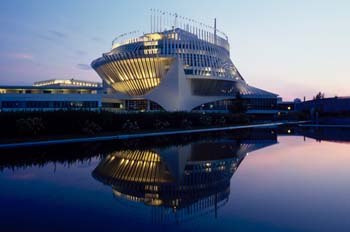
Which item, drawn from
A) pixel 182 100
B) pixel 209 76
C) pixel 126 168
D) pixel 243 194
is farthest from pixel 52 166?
pixel 209 76

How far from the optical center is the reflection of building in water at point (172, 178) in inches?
317

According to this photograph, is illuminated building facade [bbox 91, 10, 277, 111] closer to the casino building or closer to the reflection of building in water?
the casino building

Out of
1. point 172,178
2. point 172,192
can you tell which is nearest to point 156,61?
point 172,178

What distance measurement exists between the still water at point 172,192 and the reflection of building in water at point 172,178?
29 millimetres

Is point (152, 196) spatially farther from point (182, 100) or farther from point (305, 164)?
point (182, 100)

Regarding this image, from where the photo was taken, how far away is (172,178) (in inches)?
444

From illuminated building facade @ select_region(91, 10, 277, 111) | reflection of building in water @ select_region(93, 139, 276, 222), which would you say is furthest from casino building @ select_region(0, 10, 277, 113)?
reflection of building in water @ select_region(93, 139, 276, 222)

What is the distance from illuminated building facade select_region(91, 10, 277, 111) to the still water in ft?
146

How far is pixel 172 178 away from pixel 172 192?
1.93 metres

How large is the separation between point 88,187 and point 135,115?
21.7 meters

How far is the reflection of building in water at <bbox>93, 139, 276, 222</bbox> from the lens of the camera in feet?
26.4

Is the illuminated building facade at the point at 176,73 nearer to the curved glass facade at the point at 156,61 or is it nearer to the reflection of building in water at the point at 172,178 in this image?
the curved glass facade at the point at 156,61

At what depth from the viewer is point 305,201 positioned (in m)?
8.41

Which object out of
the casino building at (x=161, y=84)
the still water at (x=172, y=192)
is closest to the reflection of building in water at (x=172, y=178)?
the still water at (x=172, y=192)
